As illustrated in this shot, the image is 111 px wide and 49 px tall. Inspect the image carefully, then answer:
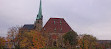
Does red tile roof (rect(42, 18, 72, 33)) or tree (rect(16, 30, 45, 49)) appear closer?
tree (rect(16, 30, 45, 49))

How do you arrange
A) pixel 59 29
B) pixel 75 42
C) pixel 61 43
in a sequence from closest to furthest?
pixel 75 42 < pixel 61 43 < pixel 59 29

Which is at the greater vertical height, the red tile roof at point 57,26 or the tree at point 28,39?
the red tile roof at point 57,26

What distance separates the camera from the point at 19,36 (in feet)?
142

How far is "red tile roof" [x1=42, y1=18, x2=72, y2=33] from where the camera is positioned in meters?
68.0

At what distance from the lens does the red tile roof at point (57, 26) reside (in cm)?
6800

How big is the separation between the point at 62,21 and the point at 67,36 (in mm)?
18250

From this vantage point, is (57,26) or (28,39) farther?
(57,26)

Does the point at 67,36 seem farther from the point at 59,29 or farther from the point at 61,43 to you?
the point at 59,29

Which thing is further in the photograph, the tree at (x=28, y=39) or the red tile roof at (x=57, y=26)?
the red tile roof at (x=57, y=26)

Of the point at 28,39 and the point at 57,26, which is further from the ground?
the point at 57,26

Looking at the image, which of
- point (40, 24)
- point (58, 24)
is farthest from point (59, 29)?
point (40, 24)

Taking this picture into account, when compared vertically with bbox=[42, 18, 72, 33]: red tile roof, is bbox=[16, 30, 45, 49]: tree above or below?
below

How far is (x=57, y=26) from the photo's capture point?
68938 millimetres

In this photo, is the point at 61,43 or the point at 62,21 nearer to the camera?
the point at 61,43
